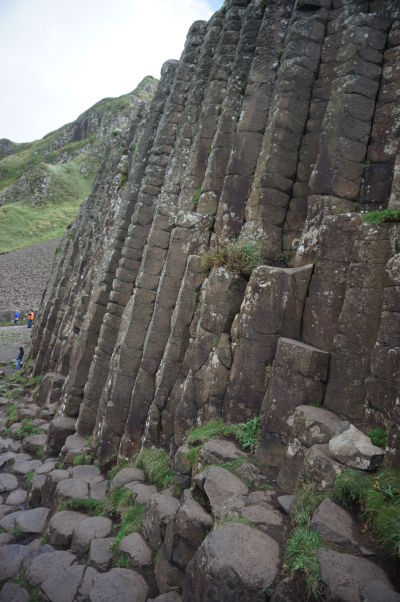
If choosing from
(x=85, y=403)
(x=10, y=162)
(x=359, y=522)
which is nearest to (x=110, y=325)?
(x=85, y=403)

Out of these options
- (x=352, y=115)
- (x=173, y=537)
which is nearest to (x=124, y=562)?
(x=173, y=537)

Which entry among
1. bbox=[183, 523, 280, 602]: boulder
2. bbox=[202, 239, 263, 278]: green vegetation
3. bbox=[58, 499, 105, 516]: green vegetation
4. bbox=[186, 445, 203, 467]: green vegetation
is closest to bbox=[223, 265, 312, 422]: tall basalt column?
bbox=[186, 445, 203, 467]: green vegetation

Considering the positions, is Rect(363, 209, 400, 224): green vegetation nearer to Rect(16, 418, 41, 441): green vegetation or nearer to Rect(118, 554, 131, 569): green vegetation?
Rect(118, 554, 131, 569): green vegetation

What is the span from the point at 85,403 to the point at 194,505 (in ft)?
25.2

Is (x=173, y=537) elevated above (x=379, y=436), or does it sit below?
below

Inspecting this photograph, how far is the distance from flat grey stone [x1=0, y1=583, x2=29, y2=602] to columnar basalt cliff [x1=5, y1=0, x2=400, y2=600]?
256 centimetres

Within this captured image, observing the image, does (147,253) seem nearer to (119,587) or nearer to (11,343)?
(119,587)

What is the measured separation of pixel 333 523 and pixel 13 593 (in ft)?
18.7

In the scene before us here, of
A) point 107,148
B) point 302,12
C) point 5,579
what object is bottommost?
point 5,579

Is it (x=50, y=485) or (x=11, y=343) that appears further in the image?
(x=11, y=343)

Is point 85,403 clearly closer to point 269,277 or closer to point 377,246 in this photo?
point 269,277

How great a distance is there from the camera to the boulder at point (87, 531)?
7.13 metres

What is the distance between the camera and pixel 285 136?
8836 millimetres

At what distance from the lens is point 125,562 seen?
6332 mm
